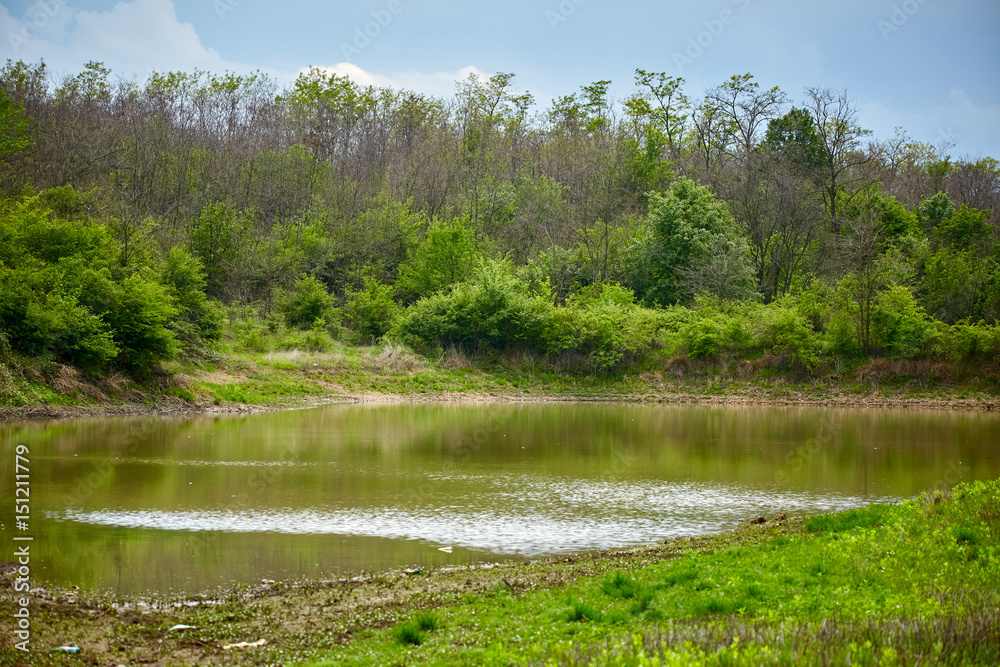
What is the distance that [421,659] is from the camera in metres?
7.44

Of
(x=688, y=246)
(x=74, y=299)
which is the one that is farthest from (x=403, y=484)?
(x=688, y=246)

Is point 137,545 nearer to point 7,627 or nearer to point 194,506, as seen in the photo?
point 194,506

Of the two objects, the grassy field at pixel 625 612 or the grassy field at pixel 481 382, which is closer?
the grassy field at pixel 625 612

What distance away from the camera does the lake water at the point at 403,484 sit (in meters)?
12.6

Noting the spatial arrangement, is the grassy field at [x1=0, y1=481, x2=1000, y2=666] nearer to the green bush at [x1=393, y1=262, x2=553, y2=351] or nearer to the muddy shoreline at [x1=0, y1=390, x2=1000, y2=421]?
the muddy shoreline at [x1=0, y1=390, x2=1000, y2=421]

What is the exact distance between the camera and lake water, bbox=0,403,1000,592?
1262 cm

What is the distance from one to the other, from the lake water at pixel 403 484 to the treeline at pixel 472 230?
10.8 meters

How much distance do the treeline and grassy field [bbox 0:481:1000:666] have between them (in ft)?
83.4

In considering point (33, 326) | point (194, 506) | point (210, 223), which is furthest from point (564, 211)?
point (194, 506)

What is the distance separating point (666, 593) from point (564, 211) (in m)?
62.9
